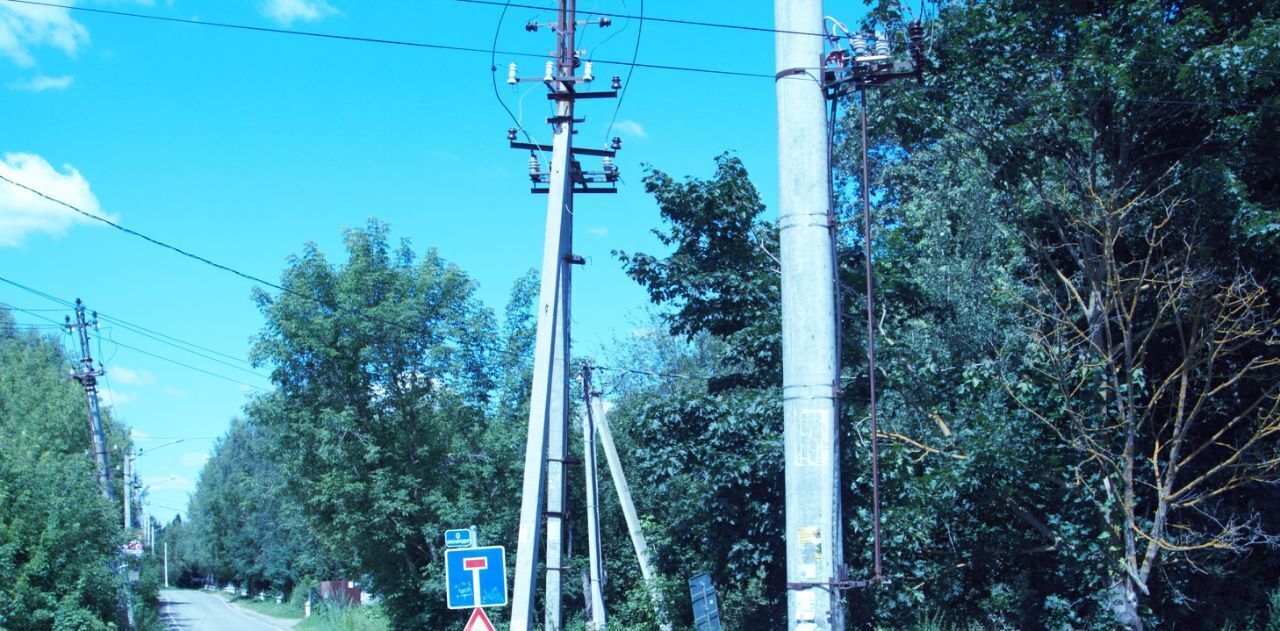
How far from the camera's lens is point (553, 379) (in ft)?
44.8

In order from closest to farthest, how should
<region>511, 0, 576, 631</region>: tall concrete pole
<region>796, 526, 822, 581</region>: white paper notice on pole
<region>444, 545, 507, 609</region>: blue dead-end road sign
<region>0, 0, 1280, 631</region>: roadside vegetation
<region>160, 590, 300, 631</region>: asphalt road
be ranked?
1. <region>796, 526, 822, 581</region>: white paper notice on pole
2. <region>444, 545, 507, 609</region>: blue dead-end road sign
3. <region>511, 0, 576, 631</region>: tall concrete pole
4. <region>0, 0, 1280, 631</region>: roadside vegetation
5. <region>160, 590, 300, 631</region>: asphalt road

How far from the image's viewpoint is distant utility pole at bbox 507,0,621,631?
11.7 metres

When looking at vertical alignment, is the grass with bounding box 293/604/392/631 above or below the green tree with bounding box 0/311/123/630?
below

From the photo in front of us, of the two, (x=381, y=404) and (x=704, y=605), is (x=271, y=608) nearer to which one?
(x=381, y=404)

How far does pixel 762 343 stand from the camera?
50.1 feet

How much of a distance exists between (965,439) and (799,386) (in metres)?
8.88

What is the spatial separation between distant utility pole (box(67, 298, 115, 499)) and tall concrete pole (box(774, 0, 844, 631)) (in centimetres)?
2571

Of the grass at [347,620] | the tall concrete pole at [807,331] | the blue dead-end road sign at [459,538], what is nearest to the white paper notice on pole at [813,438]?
the tall concrete pole at [807,331]

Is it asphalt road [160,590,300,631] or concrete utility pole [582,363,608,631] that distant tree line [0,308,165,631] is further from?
asphalt road [160,590,300,631]

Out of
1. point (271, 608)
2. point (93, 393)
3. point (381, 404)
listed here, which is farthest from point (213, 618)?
point (381, 404)

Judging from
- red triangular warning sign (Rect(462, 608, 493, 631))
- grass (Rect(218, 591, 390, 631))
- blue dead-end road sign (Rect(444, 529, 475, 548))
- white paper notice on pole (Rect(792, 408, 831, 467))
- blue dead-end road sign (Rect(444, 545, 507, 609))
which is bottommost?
grass (Rect(218, 591, 390, 631))

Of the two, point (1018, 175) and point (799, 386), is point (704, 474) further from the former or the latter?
point (799, 386)

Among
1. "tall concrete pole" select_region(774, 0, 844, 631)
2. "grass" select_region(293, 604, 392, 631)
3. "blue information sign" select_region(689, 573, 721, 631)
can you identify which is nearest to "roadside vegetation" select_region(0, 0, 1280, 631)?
"blue information sign" select_region(689, 573, 721, 631)

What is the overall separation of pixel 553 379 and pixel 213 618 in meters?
48.4
